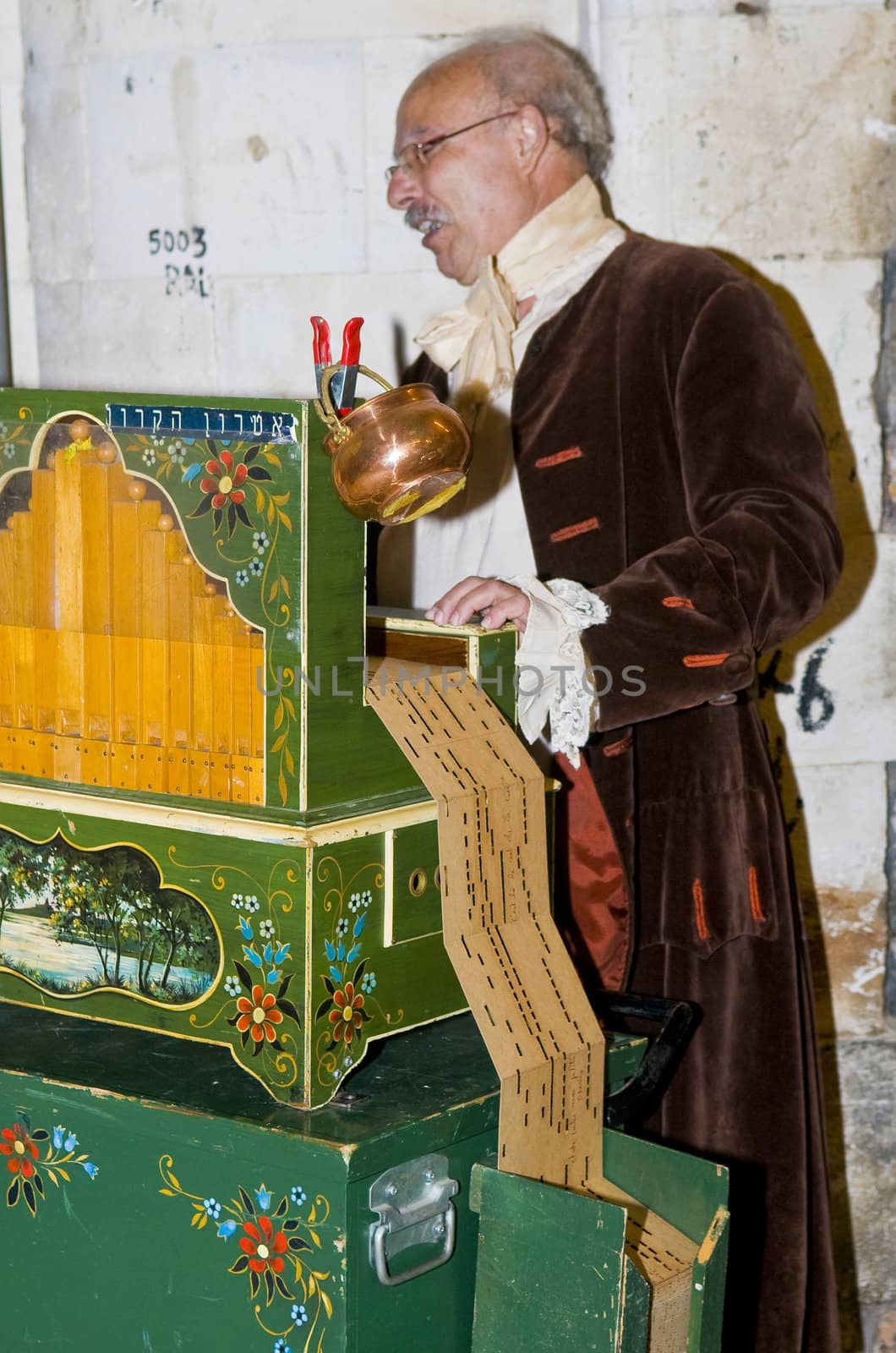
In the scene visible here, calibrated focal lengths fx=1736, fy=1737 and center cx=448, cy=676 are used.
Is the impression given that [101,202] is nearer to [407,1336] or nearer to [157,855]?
[157,855]

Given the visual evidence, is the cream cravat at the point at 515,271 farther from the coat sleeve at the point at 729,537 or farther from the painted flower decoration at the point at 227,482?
the painted flower decoration at the point at 227,482

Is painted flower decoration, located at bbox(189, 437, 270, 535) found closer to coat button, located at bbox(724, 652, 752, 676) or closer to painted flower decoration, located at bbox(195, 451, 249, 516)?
painted flower decoration, located at bbox(195, 451, 249, 516)

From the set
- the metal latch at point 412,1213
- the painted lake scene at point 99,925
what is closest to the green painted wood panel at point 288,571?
the painted lake scene at point 99,925

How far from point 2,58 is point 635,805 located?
1.81 metres

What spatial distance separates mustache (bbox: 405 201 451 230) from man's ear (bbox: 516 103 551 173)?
12 centimetres

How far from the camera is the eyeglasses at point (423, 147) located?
7.47 ft

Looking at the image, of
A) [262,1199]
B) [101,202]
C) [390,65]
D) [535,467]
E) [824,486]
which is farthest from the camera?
[101,202]

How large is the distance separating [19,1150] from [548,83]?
4.95 feet

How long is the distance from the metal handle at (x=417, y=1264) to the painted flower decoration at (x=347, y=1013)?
0.56ft

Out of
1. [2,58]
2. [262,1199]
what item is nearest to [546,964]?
[262,1199]

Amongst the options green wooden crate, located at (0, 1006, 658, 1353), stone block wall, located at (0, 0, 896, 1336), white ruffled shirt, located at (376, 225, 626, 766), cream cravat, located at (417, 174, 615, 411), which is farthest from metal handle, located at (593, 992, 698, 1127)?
stone block wall, located at (0, 0, 896, 1336)

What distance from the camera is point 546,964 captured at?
64.1 inches

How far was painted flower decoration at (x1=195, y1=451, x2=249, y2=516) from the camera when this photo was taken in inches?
58.2

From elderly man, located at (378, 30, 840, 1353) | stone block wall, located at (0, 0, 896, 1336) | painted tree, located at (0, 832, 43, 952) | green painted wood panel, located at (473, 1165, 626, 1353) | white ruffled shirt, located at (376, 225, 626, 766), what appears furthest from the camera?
stone block wall, located at (0, 0, 896, 1336)
